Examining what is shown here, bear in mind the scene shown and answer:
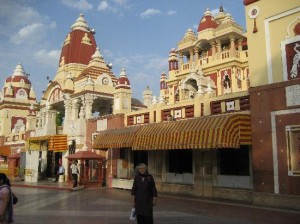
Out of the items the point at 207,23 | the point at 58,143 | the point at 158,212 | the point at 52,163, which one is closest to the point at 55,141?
the point at 58,143

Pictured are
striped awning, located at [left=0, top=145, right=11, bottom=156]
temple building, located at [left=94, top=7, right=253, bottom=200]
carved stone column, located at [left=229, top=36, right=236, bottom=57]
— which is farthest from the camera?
striped awning, located at [left=0, top=145, right=11, bottom=156]

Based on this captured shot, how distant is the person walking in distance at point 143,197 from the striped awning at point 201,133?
5.53 metres

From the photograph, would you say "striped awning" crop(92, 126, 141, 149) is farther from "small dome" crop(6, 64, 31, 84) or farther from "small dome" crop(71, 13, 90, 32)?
"small dome" crop(6, 64, 31, 84)

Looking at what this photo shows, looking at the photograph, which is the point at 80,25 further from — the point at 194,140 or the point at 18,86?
the point at 194,140

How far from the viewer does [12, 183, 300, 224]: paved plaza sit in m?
9.12

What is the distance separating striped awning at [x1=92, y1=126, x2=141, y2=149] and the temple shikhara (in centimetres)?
7

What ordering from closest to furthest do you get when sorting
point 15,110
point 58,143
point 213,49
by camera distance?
point 58,143, point 213,49, point 15,110

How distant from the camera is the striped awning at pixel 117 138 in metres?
15.8

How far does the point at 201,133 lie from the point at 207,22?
16.1 metres

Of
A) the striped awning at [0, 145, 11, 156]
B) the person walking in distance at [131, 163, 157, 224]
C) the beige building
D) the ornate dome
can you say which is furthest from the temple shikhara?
the ornate dome

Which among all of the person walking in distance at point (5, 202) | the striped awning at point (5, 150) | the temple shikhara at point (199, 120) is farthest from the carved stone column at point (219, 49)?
the striped awning at point (5, 150)

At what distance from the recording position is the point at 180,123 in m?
13.9

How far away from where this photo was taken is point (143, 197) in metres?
6.43

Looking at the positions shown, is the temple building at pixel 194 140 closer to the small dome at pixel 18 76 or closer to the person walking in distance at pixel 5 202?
the person walking in distance at pixel 5 202
